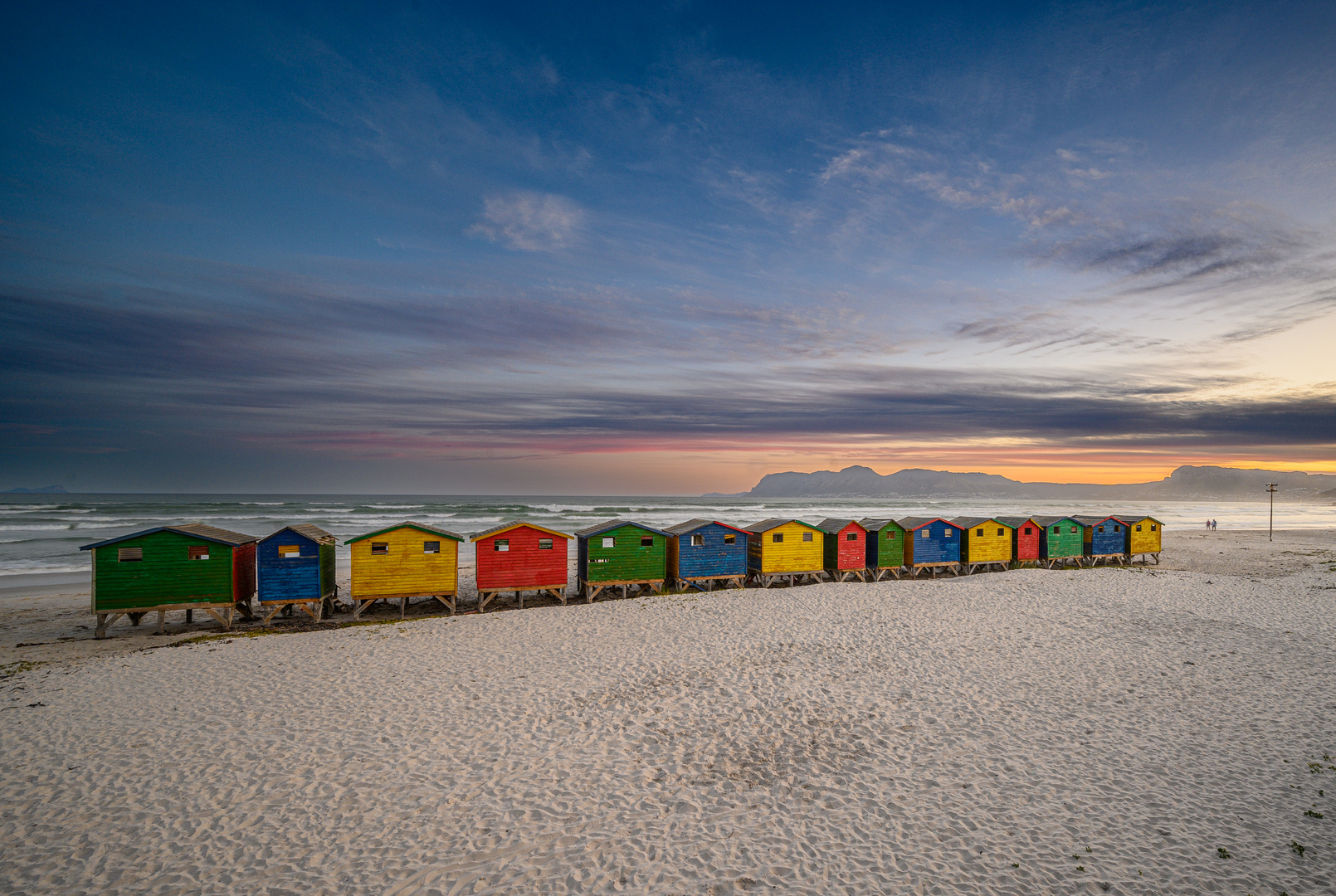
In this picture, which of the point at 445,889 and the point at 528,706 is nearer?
the point at 445,889

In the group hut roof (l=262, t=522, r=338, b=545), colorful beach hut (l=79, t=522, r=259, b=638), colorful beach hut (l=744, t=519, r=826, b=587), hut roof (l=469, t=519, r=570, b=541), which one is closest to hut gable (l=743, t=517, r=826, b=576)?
colorful beach hut (l=744, t=519, r=826, b=587)

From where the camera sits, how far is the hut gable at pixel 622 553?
25297 millimetres

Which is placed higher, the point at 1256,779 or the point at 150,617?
the point at 1256,779

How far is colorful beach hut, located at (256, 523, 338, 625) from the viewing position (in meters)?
21.1

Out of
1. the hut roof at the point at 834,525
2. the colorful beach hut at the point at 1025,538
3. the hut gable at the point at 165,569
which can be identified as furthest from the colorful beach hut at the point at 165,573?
the colorful beach hut at the point at 1025,538

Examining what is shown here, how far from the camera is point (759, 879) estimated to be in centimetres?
742

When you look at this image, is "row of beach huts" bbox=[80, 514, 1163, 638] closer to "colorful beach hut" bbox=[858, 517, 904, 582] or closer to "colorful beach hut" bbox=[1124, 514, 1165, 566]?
"colorful beach hut" bbox=[858, 517, 904, 582]

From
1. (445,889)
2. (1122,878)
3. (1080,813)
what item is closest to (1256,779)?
(1080,813)

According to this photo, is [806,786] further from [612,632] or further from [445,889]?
[612,632]

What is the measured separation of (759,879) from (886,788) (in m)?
3.18

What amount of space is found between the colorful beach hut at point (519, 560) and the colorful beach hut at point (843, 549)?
13.5 metres

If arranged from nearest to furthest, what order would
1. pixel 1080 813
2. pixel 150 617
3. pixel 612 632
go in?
1. pixel 1080 813
2. pixel 612 632
3. pixel 150 617

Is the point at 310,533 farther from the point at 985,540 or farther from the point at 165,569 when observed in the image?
the point at 985,540

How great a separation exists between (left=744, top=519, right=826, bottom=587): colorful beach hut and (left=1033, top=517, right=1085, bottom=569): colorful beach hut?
15285 mm
